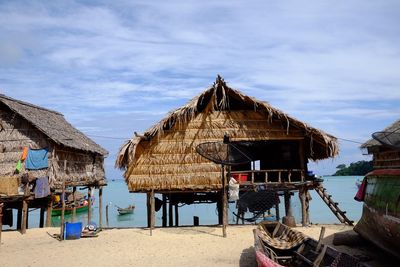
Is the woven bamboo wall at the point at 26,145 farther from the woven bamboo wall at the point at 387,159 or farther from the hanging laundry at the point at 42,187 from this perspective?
the woven bamboo wall at the point at 387,159

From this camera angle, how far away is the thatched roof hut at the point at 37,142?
64.0ft

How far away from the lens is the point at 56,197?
68.8 feet

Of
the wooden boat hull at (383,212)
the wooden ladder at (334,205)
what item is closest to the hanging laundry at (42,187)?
the wooden ladder at (334,205)

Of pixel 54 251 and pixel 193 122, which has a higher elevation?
Result: pixel 193 122

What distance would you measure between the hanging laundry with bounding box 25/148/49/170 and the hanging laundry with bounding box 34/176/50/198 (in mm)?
635

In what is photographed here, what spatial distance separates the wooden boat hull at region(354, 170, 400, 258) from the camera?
9438 mm

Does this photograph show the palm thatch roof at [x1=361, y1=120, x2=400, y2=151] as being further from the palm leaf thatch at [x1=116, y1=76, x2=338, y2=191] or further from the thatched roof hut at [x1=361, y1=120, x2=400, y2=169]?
the palm leaf thatch at [x1=116, y1=76, x2=338, y2=191]

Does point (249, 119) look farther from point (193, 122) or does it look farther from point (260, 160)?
point (260, 160)

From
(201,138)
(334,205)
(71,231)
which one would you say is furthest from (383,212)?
(71,231)

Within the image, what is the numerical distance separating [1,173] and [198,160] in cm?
990

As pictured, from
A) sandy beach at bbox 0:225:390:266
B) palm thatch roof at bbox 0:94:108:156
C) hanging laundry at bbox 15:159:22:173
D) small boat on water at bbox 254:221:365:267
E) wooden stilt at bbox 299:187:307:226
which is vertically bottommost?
sandy beach at bbox 0:225:390:266

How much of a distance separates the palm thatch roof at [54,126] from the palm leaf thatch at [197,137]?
15.9ft

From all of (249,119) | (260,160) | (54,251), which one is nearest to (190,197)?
(260,160)

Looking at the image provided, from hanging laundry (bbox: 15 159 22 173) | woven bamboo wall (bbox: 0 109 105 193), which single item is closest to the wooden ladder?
woven bamboo wall (bbox: 0 109 105 193)
